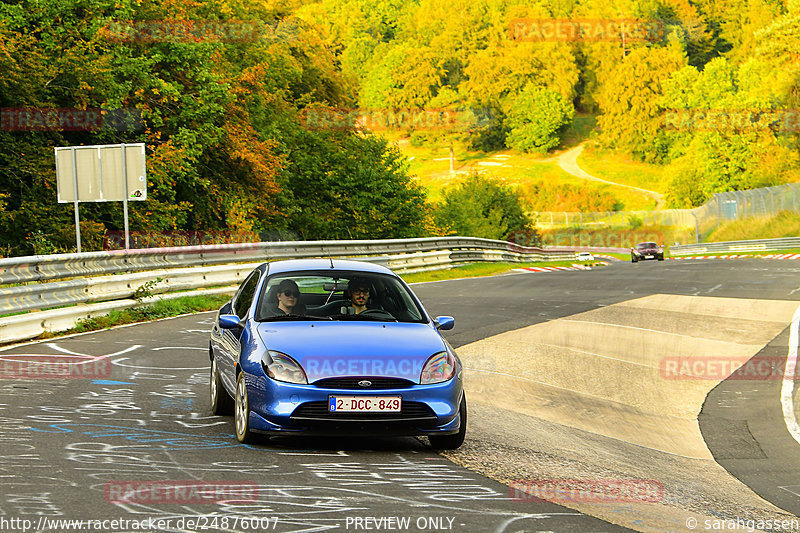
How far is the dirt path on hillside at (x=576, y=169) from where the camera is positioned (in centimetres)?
12741

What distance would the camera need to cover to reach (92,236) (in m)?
26.8

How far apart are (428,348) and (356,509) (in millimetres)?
2190

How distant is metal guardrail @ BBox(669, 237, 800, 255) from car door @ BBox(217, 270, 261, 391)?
5447cm

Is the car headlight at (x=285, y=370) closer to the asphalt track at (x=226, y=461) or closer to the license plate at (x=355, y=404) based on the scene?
the license plate at (x=355, y=404)

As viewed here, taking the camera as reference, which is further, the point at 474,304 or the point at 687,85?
the point at 687,85

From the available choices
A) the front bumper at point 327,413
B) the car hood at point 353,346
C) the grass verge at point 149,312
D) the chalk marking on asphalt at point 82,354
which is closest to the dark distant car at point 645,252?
the grass verge at point 149,312

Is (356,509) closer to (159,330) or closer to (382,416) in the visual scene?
(382,416)

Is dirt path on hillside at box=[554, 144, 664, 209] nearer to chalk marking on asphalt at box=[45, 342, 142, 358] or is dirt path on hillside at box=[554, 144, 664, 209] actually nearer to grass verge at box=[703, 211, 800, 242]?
grass verge at box=[703, 211, 800, 242]

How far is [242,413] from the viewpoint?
7.70 meters

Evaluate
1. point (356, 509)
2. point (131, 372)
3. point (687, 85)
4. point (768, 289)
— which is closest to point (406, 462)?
point (356, 509)

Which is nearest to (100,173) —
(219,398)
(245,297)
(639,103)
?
(245,297)

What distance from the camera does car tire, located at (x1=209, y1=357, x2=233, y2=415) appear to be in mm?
8898

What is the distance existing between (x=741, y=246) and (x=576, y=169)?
79.6 metres

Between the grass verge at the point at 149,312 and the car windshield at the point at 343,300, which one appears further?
the grass verge at the point at 149,312
